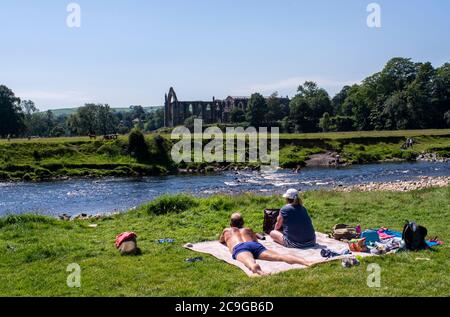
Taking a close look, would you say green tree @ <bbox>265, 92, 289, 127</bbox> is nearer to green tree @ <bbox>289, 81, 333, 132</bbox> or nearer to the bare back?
green tree @ <bbox>289, 81, 333, 132</bbox>

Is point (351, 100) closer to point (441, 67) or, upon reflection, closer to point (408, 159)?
point (441, 67)

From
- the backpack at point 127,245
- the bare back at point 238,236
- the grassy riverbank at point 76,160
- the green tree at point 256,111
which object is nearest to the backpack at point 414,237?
the bare back at point 238,236

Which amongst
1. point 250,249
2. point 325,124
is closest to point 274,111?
point 325,124

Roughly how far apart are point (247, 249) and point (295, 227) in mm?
1771

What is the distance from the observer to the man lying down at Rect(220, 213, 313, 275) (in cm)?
1120

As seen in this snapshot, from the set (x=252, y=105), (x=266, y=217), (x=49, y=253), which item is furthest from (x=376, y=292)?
(x=252, y=105)

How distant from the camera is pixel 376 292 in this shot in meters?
9.03

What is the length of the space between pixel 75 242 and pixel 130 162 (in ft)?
167

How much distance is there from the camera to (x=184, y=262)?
11945mm

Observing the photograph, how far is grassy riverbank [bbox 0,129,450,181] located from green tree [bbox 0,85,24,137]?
105ft

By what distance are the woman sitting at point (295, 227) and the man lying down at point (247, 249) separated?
92cm

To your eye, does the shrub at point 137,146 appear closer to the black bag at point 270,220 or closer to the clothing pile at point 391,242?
the black bag at point 270,220

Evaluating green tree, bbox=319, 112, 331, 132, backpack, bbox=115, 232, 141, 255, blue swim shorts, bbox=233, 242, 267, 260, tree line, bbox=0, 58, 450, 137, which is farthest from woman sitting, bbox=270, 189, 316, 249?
green tree, bbox=319, 112, 331, 132

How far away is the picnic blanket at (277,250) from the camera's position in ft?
36.0
